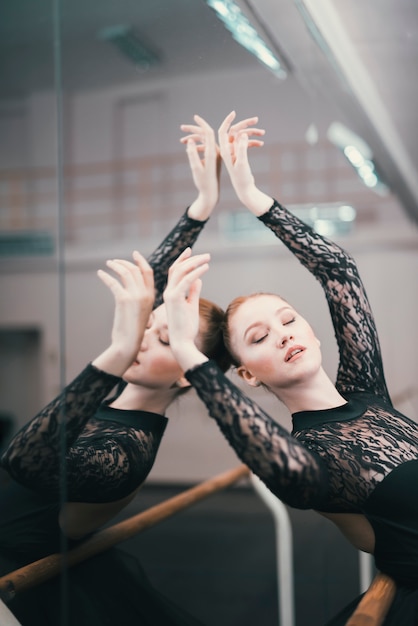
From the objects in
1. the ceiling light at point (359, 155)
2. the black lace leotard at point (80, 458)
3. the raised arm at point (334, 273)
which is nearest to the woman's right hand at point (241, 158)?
the raised arm at point (334, 273)

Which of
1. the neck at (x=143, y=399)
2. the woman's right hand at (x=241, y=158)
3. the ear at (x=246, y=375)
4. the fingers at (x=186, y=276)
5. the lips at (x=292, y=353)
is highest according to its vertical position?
the woman's right hand at (x=241, y=158)

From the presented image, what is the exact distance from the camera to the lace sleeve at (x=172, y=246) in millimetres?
1088

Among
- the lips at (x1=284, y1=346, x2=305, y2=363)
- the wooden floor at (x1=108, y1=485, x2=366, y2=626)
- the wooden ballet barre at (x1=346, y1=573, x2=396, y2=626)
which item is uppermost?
the lips at (x1=284, y1=346, x2=305, y2=363)

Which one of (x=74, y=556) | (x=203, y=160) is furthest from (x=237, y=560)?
(x=203, y=160)

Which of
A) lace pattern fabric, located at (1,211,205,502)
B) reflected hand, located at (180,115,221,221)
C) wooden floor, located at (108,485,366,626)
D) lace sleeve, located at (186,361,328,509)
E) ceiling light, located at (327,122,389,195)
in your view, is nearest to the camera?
lace sleeve, located at (186,361,328,509)

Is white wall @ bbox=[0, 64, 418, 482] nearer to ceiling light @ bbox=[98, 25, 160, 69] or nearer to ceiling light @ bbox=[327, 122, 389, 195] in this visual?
ceiling light @ bbox=[98, 25, 160, 69]

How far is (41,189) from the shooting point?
3.81 feet

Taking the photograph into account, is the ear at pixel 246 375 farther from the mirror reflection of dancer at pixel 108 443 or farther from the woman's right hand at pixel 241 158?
the woman's right hand at pixel 241 158

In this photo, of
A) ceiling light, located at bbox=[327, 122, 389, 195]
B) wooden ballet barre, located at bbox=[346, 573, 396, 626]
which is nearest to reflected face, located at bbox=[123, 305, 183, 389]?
wooden ballet barre, located at bbox=[346, 573, 396, 626]

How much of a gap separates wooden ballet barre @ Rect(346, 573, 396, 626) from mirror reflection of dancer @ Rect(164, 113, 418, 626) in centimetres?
2

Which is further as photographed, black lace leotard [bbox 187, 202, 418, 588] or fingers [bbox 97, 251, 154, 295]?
fingers [bbox 97, 251, 154, 295]

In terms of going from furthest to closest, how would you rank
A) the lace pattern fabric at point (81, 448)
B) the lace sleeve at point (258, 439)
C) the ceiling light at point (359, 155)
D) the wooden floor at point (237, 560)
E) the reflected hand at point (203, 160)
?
the ceiling light at point (359, 155) → the wooden floor at point (237, 560) → the reflected hand at point (203, 160) → the lace pattern fabric at point (81, 448) → the lace sleeve at point (258, 439)

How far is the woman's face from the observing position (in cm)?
97

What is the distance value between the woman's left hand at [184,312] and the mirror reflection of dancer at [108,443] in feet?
0.21
